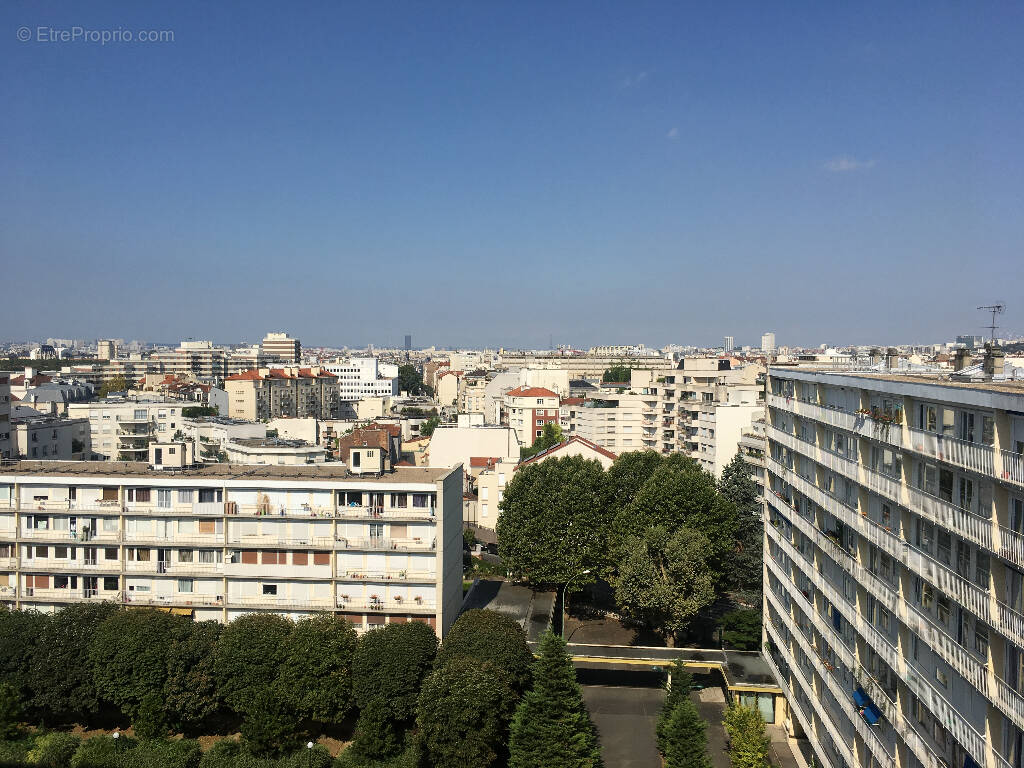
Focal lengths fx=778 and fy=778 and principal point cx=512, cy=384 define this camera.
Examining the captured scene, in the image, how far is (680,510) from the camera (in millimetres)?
36562

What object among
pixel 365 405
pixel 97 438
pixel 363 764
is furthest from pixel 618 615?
pixel 365 405

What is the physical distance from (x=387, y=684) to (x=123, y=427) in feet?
183

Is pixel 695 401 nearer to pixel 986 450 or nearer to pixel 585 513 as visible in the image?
pixel 585 513

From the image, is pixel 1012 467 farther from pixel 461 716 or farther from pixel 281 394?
pixel 281 394

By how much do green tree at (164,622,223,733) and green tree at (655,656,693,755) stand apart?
1449 centimetres

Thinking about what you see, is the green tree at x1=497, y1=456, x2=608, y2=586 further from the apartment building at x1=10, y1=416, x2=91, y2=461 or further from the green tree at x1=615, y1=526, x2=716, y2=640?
the apartment building at x1=10, y1=416, x2=91, y2=461

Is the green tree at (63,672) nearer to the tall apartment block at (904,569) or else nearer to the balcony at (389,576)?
the balcony at (389,576)

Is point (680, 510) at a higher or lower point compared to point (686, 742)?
higher

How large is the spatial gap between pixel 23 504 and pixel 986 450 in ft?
104

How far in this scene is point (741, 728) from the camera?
23.6m

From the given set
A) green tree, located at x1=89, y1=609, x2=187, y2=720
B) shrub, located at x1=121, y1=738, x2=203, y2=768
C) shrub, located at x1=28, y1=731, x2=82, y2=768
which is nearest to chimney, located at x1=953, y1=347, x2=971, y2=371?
shrub, located at x1=121, y1=738, x2=203, y2=768

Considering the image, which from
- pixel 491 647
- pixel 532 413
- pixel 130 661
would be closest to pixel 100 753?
pixel 130 661

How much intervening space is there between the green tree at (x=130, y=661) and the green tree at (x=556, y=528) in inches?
672

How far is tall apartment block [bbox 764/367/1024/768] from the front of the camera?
491 inches
